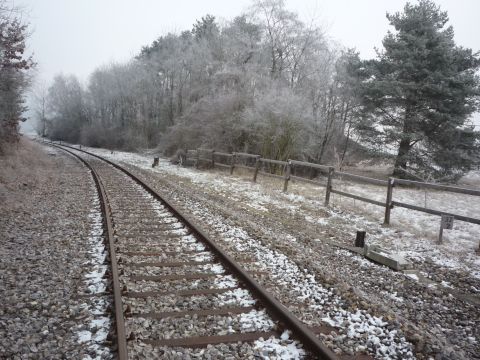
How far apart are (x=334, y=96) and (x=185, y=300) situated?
22756 millimetres

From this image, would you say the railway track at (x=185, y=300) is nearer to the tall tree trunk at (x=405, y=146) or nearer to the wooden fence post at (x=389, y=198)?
the wooden fence post at (x=389, y=198)

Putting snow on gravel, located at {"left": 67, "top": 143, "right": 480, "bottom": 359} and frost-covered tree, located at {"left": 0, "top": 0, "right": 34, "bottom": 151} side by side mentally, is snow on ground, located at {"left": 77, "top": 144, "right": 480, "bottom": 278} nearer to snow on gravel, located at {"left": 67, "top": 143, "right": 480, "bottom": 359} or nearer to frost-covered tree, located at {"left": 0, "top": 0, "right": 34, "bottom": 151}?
snow on gravel, located at {"left": 67, "top": 143, "right": 480, "bottom": 359}

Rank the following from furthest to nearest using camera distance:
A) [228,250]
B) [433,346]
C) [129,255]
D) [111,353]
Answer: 1. [228,250]
2. [129,255]
3. [433,346]
4. [111,353]

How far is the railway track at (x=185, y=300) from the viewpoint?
3309mm

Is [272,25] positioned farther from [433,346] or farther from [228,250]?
[433,346]

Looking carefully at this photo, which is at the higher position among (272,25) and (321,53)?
(272,25)

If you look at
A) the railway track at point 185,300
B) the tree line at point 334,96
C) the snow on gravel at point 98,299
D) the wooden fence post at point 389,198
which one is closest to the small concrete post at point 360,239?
the wooden fence post at point 389,198

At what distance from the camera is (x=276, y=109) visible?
18062 mm

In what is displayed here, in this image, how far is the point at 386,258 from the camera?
5.92 meters

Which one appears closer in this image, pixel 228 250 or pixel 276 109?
pixel 228 250

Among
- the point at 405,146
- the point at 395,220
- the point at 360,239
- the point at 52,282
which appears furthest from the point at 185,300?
the point at 405,146

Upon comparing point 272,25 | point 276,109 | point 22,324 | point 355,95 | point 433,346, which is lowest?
point 22,324

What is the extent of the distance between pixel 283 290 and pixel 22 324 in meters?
2.95

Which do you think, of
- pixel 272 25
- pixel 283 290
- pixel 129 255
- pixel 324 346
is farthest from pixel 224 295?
pixel 272 25
